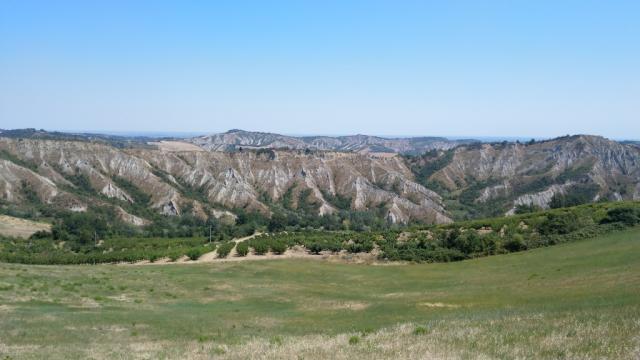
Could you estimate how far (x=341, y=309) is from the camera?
35.7 meters

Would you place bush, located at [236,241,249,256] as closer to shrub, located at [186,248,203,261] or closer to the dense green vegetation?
the dense green vegetation

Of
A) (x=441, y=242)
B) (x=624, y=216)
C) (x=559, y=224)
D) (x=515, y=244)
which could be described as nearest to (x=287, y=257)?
(x=441, y=242)

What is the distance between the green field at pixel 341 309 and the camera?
53.6ft

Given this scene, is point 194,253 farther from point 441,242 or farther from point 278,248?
point 441,242

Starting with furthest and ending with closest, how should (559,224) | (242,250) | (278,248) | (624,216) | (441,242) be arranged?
(278,248) → (242,250) → (441,242) → (559,224) → (624,216)

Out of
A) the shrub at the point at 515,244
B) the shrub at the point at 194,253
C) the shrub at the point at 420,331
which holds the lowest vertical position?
the shrub at the point at 194,253

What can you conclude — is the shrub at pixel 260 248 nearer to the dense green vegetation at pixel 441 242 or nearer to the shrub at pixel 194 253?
the dense green vegetation at pixel 441 242

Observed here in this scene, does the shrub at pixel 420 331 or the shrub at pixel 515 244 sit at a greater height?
the shrub at pixel 420 331

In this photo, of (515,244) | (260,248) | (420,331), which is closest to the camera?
(420,331)

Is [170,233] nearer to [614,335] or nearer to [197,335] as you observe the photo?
[197,335]

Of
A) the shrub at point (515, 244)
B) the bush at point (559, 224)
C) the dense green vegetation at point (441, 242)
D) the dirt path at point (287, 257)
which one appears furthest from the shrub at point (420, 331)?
the bush at point (559, 224)

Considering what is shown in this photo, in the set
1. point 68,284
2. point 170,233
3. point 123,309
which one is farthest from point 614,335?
point 170,233

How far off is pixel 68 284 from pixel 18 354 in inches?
913

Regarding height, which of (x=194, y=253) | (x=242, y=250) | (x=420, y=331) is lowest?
(x=194, y=253)
